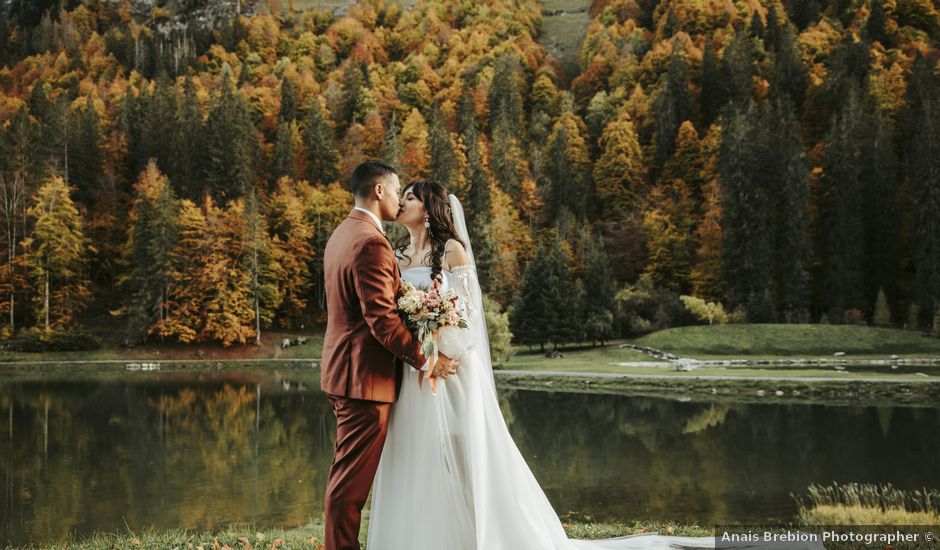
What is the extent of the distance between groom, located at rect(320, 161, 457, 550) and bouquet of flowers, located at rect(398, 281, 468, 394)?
70 mm

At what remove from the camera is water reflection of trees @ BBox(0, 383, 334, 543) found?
451 inches

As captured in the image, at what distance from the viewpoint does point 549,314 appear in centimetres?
3941

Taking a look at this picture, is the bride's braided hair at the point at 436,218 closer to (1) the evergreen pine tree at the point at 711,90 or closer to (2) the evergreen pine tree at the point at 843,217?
(2) the evergreen pine tree at the point at 843,217

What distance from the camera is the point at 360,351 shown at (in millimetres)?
4512

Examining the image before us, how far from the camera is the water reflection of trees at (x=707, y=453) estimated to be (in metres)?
12.1

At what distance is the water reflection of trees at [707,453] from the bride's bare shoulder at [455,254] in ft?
23.2

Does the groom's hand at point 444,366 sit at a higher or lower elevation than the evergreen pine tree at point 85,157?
lower

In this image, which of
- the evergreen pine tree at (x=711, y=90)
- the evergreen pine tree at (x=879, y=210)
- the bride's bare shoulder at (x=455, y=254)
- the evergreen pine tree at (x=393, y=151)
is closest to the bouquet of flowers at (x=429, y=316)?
the bride's bare shoulder at (x=455, y=254)

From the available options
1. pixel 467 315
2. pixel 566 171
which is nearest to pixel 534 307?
pixel 566 171

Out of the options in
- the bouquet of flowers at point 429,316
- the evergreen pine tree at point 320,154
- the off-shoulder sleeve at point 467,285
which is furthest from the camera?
the evergreen pine tree at point 320,154

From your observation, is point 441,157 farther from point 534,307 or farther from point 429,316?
point 429,316

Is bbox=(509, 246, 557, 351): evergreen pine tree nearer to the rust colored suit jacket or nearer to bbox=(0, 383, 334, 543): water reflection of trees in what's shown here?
bbox=(0, 383, 334, 543): water reflection of trees

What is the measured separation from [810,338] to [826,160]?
1833 centimetres

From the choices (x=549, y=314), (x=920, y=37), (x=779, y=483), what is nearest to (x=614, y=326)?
(x=549, y=314)
